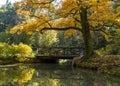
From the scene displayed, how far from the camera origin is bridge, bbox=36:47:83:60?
25.7 metres

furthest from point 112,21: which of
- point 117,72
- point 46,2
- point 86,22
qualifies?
point 117,72

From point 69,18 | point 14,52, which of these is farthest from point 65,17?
point 14,52

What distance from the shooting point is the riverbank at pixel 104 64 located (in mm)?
14653

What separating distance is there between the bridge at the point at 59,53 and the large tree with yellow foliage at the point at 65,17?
13.4ft

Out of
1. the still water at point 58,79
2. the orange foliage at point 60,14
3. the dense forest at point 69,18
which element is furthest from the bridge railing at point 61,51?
the still water at point 58,79

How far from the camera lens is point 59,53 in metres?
27.0

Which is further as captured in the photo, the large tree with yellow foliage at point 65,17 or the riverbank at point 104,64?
the large tree with yellow foliage at point 65,17

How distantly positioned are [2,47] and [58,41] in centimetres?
2004

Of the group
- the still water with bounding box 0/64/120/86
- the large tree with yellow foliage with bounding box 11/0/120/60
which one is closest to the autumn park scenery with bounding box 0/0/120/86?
the large tree with yellow foliage with bounding box 11/0/120/60

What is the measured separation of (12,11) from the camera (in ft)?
248

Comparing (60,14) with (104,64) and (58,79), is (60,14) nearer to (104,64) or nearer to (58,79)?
(104,64)

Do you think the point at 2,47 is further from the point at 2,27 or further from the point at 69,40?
the point at 2,27

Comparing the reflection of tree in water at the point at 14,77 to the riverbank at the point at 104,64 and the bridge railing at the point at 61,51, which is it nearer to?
the riverbank at the point at 104,64

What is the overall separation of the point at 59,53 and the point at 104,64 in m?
11.0
